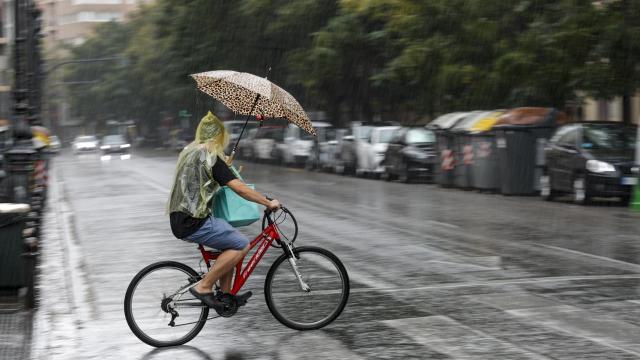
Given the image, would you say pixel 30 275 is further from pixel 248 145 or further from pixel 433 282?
pixel 248 145

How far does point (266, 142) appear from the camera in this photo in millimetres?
46906

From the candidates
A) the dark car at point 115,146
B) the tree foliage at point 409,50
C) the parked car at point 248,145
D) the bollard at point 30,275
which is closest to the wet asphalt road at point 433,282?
the bollard at point 30,275

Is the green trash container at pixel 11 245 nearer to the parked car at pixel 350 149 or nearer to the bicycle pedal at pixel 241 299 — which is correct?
the bicycle pedal at pixel 241 299

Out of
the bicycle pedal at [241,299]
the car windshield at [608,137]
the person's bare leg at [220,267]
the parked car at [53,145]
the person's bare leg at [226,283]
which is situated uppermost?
the parked car at [53,145]

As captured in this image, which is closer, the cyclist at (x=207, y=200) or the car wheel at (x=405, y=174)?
the cyclist at (x=207, y=200)

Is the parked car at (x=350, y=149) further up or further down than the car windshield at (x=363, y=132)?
further down

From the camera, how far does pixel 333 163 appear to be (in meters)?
35.8

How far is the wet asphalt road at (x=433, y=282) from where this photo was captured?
→ 709cm

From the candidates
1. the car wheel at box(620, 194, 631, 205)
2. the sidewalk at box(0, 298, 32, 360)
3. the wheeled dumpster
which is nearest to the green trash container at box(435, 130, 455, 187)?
the wheeled dumpster

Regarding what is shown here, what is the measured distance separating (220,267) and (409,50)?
80.2 feet

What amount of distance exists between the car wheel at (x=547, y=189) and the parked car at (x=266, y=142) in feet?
79.1

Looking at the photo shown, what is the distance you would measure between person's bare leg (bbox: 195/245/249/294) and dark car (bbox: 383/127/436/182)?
70.1 feet

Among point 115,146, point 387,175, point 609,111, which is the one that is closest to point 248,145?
point 609,111

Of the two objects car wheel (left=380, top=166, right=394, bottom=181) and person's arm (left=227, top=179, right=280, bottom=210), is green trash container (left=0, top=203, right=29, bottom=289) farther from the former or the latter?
car wheel (left=380, top=166, right=394, bottom=181)
